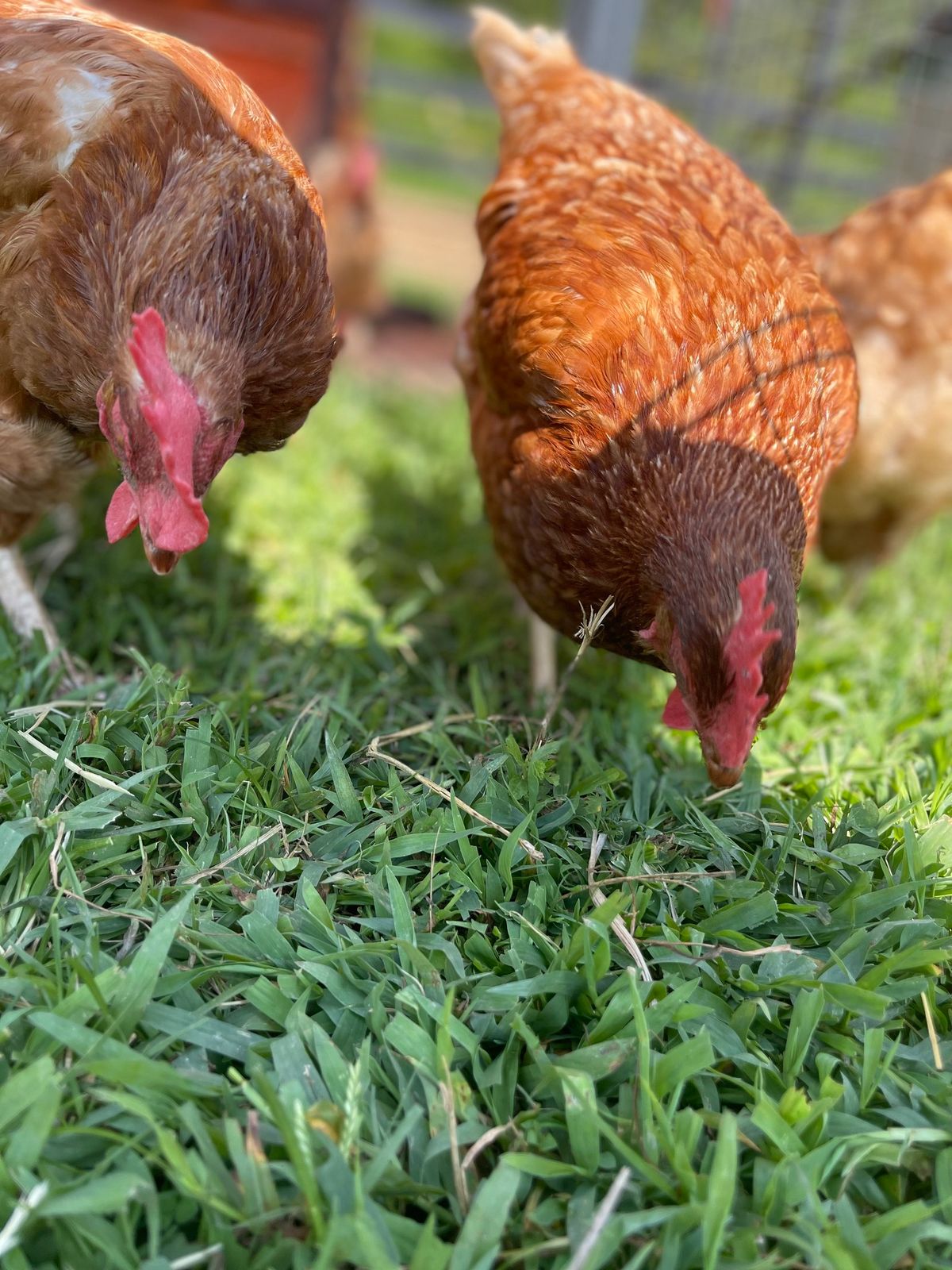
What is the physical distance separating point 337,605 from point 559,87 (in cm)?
159

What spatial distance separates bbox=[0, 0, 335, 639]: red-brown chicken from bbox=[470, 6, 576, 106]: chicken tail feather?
1.25 meters

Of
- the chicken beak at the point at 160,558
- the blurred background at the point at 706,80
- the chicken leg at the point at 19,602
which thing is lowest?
the chicken leg at the point at 19,602

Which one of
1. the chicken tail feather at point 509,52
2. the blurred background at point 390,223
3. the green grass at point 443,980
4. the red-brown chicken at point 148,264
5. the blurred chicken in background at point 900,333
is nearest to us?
the green grass at point 443,980

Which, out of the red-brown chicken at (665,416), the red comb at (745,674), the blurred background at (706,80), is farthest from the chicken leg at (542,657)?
the blurred background at (706,80)

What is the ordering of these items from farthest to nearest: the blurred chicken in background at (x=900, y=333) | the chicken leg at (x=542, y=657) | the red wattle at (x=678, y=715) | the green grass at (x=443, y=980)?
the blurred chicken in background at (x=900, y=333) → the chicken leg at (x=542, y=657) → the red wattle at (x=678, y=715) → the green grass at (x=443, y=980)

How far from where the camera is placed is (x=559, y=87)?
2.66 m

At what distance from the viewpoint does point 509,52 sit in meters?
2.90

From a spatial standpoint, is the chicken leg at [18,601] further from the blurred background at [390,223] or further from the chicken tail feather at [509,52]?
the chicken tail feather at [509,52]

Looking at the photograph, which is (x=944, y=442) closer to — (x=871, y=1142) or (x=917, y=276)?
(x=917, y=276)

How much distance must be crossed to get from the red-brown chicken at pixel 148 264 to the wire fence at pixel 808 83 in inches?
128

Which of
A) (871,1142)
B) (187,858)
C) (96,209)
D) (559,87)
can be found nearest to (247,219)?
(96,209)

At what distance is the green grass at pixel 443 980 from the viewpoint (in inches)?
46.1

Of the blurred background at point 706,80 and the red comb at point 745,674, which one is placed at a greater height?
the blurred background at point 706,80

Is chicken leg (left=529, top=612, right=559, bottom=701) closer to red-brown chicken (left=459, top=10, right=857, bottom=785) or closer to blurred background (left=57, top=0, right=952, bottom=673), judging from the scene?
blurred background (left=57, top=0, right=952, bottom=673)
